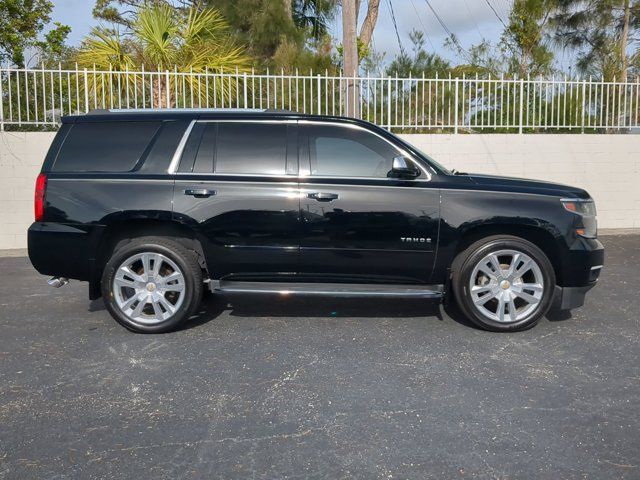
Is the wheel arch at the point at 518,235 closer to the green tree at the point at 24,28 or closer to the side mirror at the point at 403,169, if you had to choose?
the side mirror at the point at 403,169

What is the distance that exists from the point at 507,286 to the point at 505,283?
30 millimetres

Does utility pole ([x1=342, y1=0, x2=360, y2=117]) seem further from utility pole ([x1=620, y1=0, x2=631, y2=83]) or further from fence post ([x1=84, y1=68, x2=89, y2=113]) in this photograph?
utility pole ([x1=620, y1=0, x2=631, y2=83])

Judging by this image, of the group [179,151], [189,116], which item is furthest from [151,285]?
[189,116]

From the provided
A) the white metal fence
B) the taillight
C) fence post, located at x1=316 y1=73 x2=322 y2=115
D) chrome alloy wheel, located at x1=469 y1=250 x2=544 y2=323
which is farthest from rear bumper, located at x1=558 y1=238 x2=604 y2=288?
fence post, located at x1=316 y1=73 x2=322 y2=115

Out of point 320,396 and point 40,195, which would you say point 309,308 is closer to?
point 320,396

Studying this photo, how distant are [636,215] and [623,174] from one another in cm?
83

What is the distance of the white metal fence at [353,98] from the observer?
10.2 meters

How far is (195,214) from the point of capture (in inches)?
209

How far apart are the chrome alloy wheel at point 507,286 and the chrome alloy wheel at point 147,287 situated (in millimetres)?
2500

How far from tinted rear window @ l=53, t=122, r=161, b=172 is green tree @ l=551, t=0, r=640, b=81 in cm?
1965

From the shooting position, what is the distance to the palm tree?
35.3 ft

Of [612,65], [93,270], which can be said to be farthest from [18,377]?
[612,65]

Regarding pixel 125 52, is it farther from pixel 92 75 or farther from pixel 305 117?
pixel 305 117

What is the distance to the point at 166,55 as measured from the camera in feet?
39.5
